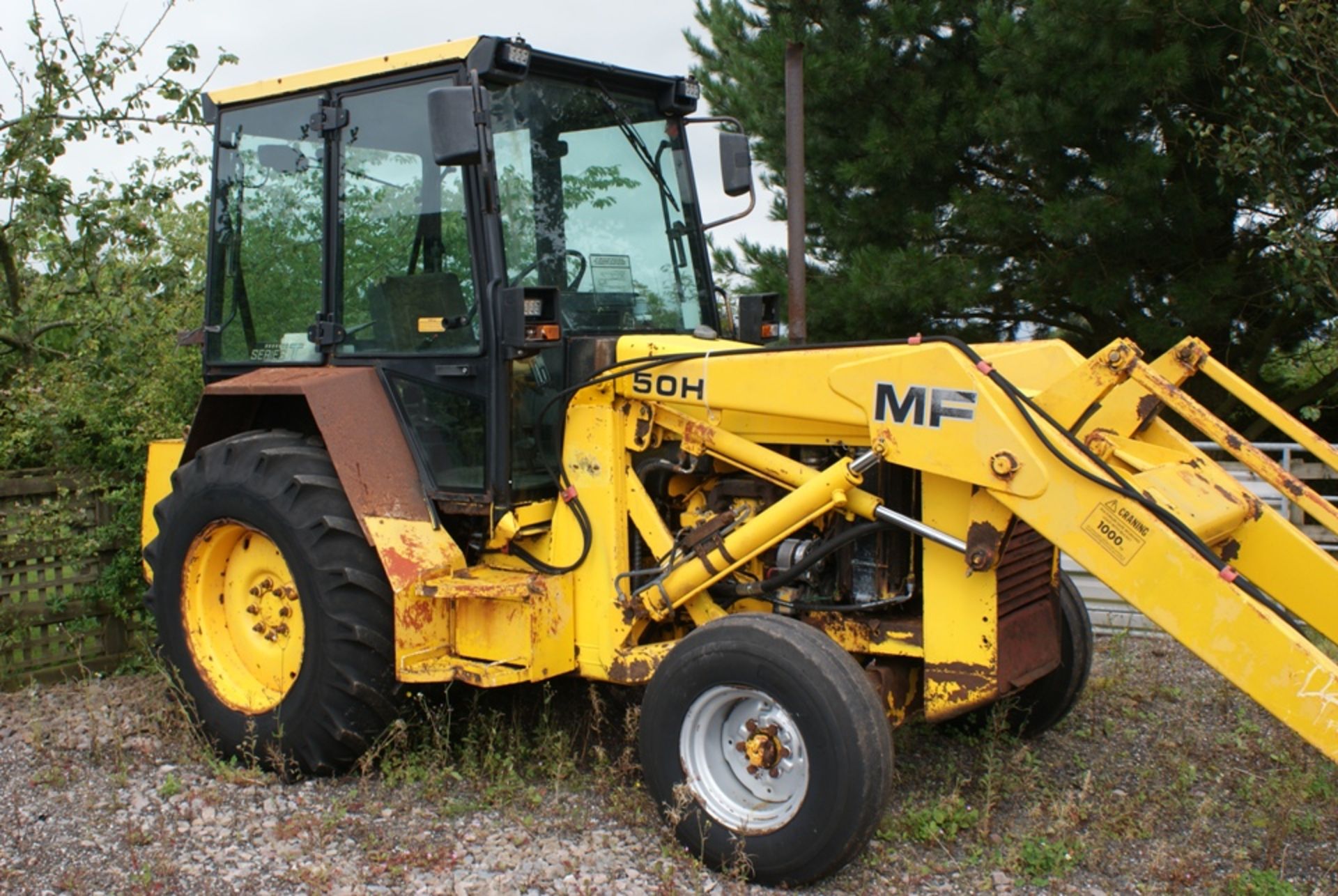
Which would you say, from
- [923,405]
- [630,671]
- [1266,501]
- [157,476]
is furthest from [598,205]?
[1266,501]

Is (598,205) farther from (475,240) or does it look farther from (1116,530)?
(1116,530)

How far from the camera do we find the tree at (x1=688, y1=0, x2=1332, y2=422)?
808 cm

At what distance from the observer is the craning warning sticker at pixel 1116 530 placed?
3723mm

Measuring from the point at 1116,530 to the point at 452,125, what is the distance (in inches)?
94.7

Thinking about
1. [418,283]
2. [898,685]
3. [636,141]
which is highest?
[636,141]

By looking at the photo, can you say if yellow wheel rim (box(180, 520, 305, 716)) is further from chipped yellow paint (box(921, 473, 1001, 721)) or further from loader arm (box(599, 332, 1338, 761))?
chipped yellow paint (box(921, 473, 1001, 721))

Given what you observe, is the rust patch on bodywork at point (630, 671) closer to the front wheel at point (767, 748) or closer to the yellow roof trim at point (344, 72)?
the front wheel at point (767, 748)

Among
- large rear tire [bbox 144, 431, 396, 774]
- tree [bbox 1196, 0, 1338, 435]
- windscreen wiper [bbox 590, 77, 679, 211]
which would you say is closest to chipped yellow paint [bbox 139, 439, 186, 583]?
large rear tire [bbox 144, 431, 396, 774]

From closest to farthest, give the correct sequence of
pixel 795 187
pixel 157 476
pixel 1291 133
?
1. pixel 157 476
2. pixel 795 187
3. pixel 1291 133

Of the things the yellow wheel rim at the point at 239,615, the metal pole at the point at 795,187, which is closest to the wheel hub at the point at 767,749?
the yellow wheel rim at the point at 239,615

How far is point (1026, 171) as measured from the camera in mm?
9047

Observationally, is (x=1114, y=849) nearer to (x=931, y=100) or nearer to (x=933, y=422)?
(x=933, y=422)

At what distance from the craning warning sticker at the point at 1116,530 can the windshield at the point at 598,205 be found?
2.03 m

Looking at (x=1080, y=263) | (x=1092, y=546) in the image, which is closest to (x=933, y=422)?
(x=1092, y=546)
